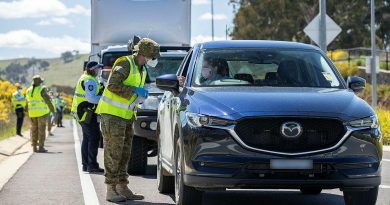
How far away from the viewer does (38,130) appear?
21.1 m

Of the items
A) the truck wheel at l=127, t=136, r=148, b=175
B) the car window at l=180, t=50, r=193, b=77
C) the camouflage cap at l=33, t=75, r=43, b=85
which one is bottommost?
the truck wheel at l=127, t=136, r=148, b=175

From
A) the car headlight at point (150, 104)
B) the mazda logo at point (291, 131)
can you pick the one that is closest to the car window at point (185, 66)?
the mazda logo at point (291, 131)

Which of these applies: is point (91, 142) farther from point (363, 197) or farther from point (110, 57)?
point (363, 197)

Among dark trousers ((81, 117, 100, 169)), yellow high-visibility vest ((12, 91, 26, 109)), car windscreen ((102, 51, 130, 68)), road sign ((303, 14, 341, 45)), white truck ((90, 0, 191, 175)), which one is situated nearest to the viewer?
dark trousers ((81, 117, 100, 169))

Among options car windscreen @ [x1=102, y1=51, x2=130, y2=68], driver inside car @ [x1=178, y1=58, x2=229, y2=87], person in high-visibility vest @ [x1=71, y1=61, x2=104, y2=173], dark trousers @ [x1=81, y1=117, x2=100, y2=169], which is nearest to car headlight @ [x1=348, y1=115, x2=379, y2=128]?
driver inside car @ [x1=178, y1=58, x2=229, y2=87]

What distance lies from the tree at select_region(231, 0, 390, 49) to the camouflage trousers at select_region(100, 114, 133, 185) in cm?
5159

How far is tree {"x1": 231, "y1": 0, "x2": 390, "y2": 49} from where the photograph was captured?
61031mm

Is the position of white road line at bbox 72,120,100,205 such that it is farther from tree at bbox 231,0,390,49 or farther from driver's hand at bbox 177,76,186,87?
tree at bbox 231,0,390,49

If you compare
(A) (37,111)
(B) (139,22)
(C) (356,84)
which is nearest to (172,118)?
(C) (356,84)

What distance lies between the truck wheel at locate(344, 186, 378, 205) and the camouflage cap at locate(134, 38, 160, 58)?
8.74 feet

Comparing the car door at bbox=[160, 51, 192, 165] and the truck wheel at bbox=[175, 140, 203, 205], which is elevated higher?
the car door at bbox=[160, 51, 192, 165]

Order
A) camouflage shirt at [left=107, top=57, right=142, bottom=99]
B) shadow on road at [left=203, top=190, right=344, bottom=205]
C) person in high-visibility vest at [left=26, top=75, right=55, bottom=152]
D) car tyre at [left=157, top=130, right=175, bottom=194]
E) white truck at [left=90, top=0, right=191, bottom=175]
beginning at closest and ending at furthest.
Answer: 1. shadow on road at [left=203, top=190, right=344, bottom=205]
2. camouflage shirt at [left=107, top=57, right=142, bottom=99]
3. car tyre at [left=157, top=130, right=175, bottom=194]
4. white truck at [left=90, top=0, right=191, bottom=175]
5. person in high-visibility vest at [left=26, top=75, right=55, bottom=152]

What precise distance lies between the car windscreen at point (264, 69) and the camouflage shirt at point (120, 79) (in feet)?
2.93

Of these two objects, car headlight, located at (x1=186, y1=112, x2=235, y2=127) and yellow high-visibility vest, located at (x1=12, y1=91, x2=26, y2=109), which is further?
yellow high-visibility vest, located at (x1=12, y1=91, x2=26, y2=109)
